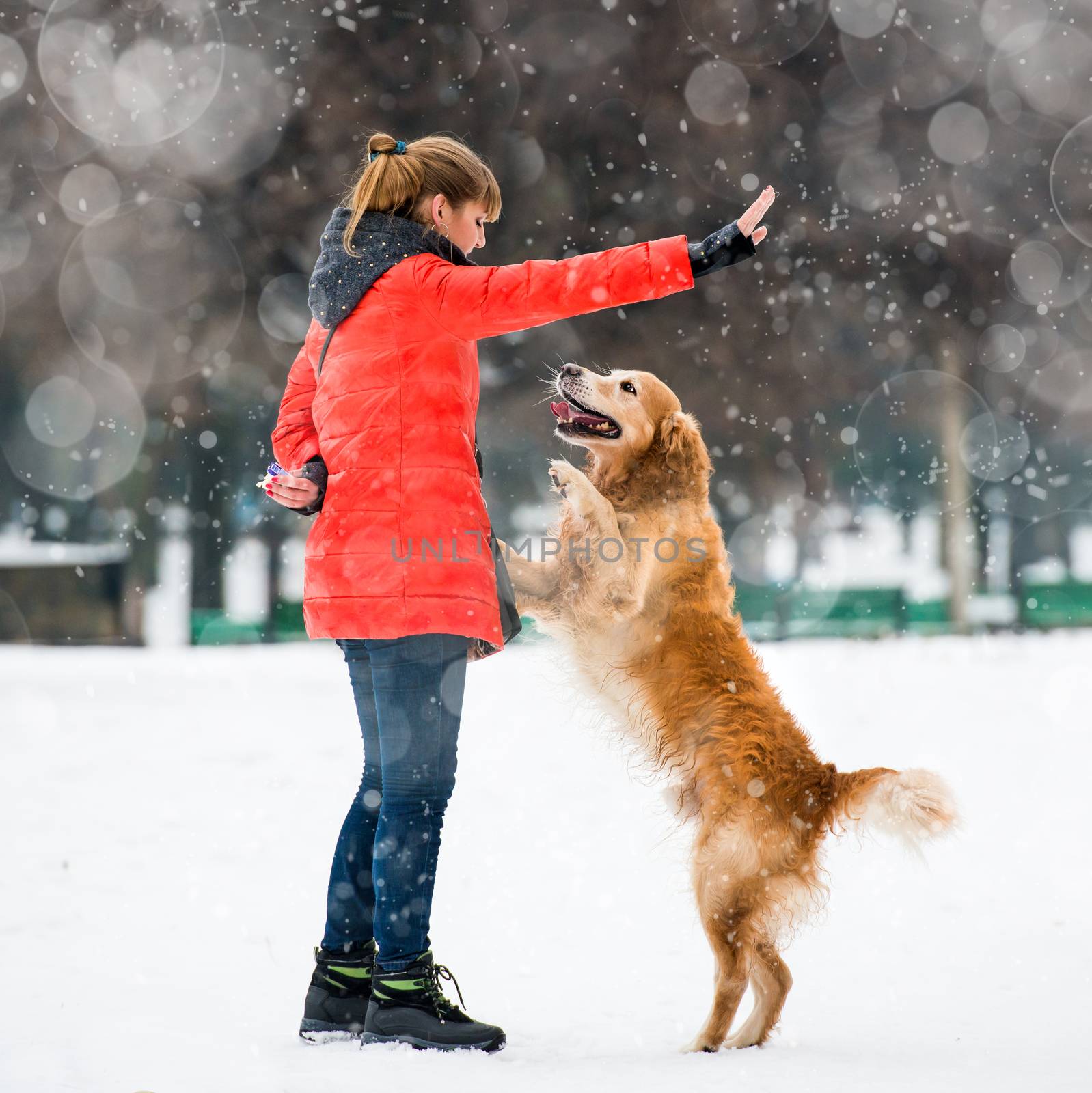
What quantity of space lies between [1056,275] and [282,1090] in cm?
1403

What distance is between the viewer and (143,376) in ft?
38.8

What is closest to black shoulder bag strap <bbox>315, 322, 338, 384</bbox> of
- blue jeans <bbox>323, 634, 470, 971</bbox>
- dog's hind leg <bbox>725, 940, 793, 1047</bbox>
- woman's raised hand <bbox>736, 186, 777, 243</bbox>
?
blue jeans <bbox>323, 634, 470, 971</bbox>

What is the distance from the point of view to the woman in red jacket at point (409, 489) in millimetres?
2316

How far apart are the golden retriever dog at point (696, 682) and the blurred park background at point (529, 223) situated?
7.76 metres

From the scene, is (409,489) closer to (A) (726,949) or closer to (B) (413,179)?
(B) (413,179)

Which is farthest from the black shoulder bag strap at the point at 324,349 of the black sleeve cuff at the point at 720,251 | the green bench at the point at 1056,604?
the green bench at the point at 1056,604

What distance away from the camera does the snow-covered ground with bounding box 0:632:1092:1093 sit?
2436 mm

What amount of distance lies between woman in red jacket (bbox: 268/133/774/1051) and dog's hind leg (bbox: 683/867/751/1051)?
656mm

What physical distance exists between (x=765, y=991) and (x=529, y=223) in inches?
372

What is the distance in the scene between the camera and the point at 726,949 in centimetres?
282

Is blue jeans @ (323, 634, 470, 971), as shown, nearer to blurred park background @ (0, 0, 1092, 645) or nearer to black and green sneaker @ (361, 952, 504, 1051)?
black and green sneaker @ (361, 952, 504, 1051)

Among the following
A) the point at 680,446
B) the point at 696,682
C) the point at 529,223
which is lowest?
the point at 696,682

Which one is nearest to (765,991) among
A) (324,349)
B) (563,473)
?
(563,473)

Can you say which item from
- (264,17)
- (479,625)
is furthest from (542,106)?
(479,625)
